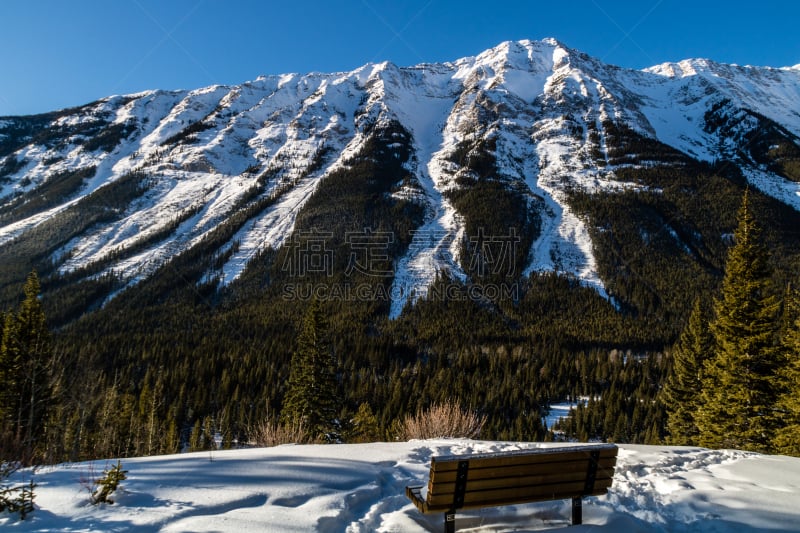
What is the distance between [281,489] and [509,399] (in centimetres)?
6025

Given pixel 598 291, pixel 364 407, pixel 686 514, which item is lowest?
pixel 364 407

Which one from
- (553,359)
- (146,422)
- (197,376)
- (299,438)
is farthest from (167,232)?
(299,438)

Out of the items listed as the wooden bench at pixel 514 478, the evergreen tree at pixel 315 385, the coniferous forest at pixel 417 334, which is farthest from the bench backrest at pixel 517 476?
the evergreen tree at pixel 315 385

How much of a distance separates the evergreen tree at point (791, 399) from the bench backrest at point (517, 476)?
12675 millimetres

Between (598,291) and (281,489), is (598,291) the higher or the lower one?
the higher one

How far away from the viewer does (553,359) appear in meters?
76.6

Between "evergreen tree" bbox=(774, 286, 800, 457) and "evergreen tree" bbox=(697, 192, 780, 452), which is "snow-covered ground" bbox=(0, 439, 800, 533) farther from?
"evergreen tree" bbox=(697, 192, 780, 452)

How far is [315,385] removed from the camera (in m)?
24.5

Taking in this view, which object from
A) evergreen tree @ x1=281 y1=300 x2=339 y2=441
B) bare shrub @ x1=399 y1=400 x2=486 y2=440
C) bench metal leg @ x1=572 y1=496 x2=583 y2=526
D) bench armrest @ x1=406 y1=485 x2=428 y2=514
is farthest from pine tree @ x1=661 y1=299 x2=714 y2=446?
bench armrest @ x1=406 y1=485 x2=428 y2=514

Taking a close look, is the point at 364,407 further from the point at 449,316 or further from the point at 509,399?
the point at 449,316

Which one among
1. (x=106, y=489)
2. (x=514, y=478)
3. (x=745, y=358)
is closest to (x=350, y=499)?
(x=514, y=478)

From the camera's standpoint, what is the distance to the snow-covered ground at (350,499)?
183 inches

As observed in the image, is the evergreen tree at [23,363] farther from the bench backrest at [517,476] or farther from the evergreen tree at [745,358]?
the evergreen tree at [745,358]

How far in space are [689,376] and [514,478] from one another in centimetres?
2431
